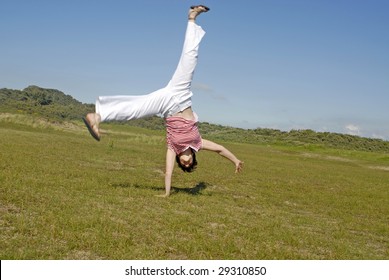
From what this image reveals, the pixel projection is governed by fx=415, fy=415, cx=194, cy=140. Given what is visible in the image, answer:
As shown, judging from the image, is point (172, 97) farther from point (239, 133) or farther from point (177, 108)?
point (239, 133)

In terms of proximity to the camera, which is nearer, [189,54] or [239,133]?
[189,54]

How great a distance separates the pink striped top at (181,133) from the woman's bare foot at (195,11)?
2.41 metres

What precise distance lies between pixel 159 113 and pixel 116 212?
2.67 meters

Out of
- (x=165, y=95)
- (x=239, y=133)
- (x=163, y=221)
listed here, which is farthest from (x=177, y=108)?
(x=239, y=133)

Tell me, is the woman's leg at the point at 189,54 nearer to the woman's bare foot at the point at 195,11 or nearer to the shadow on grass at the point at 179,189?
the woman's bare foot at the point at 195,11

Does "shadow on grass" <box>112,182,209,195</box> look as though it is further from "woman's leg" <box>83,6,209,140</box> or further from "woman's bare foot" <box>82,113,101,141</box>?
"woman's bare foot" <box>82,113,101,141</box>

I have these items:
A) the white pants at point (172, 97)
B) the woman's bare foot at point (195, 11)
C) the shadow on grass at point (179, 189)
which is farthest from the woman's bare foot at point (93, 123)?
the shadow on grass at point (179, 189)

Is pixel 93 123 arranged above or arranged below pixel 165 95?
below

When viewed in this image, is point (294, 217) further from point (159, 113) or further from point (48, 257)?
point (48, 257)

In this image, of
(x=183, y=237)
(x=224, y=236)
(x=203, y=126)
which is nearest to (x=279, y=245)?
(x=224, y=236)

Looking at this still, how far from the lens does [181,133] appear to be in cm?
1032

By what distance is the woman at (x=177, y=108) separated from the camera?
8758 mm

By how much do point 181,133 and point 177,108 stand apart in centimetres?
69

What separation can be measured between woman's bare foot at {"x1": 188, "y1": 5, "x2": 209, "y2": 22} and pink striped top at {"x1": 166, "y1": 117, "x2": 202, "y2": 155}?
94.9 inches
